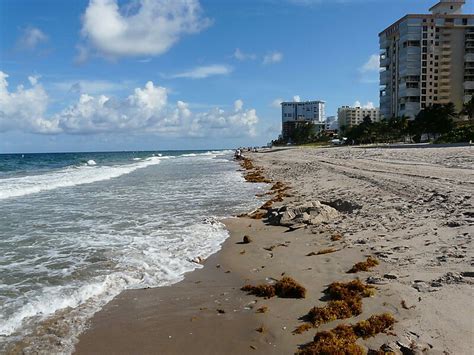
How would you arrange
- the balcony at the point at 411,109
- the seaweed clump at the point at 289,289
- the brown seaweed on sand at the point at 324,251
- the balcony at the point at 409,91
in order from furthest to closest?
the balcony at the point at 409,91, the balcony at the point at 411,109, the brown seaweed on sand at the point at 324,251, the seaweed clump at the point at 289,289

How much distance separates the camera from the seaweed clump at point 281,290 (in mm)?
6172

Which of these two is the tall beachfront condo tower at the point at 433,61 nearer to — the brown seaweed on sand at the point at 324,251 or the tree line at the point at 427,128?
the tree line at the point at 427,128

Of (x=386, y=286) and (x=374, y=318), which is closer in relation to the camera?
(x=374, y=318)

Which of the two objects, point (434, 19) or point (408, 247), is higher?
point (434, 19)

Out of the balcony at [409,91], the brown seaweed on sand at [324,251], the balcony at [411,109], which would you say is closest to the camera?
the brown seaweed on sand at [324,251]

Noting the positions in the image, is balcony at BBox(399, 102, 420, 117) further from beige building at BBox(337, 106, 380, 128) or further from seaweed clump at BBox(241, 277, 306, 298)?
seaweed clump at BBox(241, 277, 306, 298)

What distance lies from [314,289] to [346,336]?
1740 millimetres

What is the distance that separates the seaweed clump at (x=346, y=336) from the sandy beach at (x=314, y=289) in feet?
0.37

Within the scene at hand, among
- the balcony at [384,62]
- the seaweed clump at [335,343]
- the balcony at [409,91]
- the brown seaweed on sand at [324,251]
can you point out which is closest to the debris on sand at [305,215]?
the brown seaweed on sand at [324,251]

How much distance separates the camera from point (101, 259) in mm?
8711

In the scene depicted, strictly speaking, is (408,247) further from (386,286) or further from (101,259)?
(101,259)

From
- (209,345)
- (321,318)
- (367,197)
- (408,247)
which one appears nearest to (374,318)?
(321,318)

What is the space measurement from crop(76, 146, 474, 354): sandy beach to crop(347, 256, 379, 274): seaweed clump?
0.09 metres

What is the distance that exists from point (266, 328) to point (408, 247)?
393 cm
